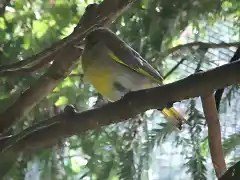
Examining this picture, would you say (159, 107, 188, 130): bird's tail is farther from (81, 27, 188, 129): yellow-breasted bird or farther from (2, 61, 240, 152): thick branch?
(2, 61, 240, 152): thick branch

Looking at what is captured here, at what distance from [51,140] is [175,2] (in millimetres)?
162

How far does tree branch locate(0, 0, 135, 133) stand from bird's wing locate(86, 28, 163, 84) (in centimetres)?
2

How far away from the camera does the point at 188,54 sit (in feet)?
2.17

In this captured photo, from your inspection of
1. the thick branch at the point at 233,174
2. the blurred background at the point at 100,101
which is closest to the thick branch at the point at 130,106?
the thick branch at the point at 233,174

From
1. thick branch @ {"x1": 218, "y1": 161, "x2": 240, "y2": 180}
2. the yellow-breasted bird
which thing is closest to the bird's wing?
the yellow-breasted bird

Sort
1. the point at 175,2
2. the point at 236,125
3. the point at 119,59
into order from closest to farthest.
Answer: the point at 175,2 < the point at 119,59 < the point at 236,125

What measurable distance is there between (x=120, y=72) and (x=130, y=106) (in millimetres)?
171

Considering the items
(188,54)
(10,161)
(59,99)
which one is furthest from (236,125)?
(10,161)

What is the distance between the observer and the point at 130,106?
0.37 m

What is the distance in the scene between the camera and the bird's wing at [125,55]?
52 cm

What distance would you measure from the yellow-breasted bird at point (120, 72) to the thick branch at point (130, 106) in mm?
115

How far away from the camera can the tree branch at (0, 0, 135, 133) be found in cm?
52

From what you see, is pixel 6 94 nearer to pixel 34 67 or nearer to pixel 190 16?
pixel 34 67

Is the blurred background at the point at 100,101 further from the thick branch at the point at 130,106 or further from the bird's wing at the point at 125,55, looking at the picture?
the thick branch at the point at 130,106
